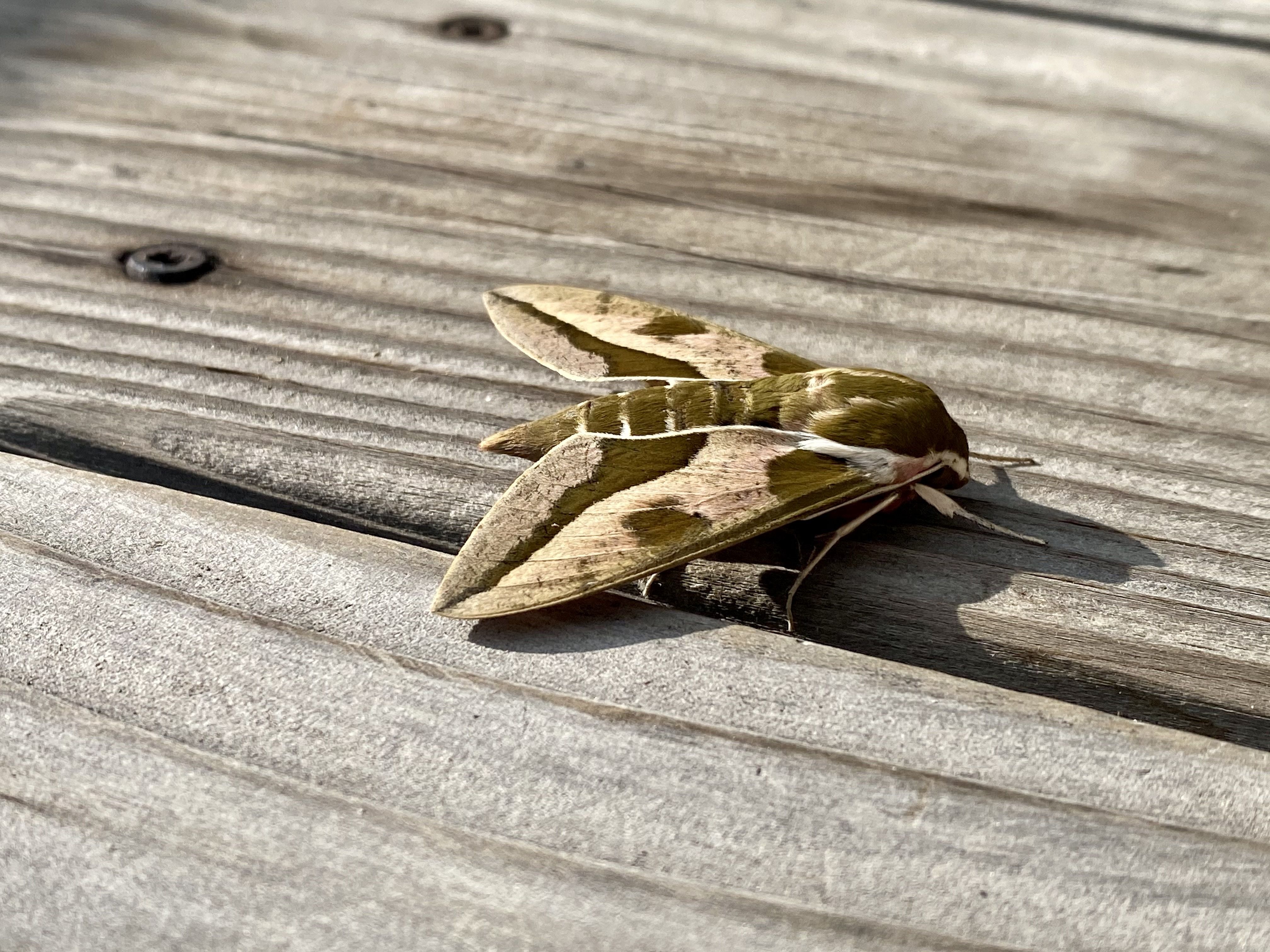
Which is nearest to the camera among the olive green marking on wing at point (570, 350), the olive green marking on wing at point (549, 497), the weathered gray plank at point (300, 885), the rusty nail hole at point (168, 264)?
the weathered gray plank at point (300, 885)

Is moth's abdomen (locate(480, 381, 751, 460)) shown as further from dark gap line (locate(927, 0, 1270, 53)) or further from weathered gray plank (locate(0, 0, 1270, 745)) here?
dark gap line (locate(927, 0, 1270, 53))

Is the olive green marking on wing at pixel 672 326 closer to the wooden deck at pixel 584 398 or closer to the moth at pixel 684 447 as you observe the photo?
the moth at pixel 684 447

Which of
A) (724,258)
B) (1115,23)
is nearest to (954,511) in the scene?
(724,258)

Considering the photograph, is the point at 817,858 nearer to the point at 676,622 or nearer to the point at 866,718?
the point at 866,718

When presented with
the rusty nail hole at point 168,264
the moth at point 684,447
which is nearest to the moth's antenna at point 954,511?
the moth at point 684,447

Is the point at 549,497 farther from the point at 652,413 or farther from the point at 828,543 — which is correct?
the point at 828,543
